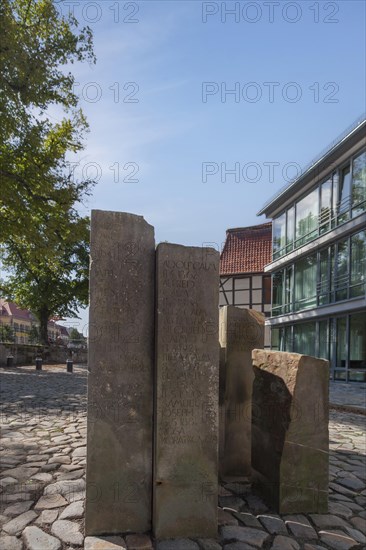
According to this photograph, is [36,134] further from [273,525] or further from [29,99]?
[273,525]

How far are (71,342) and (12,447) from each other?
41.6m

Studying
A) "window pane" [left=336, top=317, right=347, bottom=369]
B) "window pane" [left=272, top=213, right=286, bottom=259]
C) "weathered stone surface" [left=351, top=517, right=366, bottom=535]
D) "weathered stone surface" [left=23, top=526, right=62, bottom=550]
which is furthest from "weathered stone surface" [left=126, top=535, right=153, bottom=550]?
"window pane" [left=272, top=213, right=286, bottom=259]

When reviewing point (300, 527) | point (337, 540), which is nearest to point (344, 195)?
point (300, 527)

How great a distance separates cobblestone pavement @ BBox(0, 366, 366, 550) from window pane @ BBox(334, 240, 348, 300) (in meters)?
14.4

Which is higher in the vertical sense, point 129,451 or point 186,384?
point 186,384

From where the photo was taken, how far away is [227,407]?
4.86 meters

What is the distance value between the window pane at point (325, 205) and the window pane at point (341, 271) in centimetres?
166

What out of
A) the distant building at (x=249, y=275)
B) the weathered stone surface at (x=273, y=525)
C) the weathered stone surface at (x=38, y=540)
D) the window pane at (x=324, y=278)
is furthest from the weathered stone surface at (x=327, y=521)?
the distant building at (x=249, y=275)

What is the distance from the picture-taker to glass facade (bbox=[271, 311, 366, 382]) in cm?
1892

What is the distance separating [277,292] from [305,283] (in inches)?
143

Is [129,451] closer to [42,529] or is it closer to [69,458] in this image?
[42,529]

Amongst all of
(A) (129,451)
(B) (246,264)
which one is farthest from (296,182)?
(A) (129,451)

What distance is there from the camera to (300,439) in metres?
3.86

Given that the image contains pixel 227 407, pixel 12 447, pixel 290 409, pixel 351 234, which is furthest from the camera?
pixel 351 234
